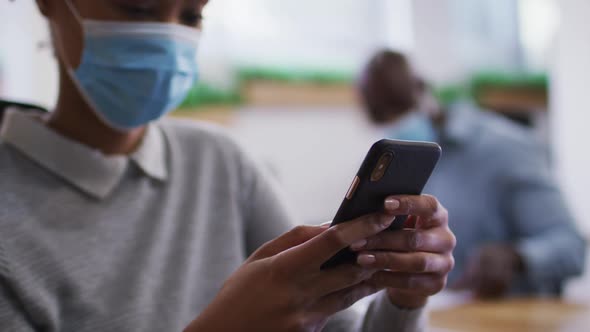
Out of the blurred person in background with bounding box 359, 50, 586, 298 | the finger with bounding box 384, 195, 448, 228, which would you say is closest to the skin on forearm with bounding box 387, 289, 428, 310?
the finger with bounding box 384, 195, 448, 228

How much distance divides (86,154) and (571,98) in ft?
10.0

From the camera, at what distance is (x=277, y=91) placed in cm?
311

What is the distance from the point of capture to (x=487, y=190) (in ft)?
6.78

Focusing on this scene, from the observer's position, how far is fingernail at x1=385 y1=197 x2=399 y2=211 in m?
0.62

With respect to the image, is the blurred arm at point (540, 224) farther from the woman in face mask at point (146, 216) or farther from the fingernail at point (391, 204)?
the fingernail at point (391, 204)

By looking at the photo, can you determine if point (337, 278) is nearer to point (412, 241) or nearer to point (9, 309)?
point (412, 241)

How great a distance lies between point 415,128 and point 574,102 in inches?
60.7

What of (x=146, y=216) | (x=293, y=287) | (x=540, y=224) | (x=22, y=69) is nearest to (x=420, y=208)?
(x=293, y=287)

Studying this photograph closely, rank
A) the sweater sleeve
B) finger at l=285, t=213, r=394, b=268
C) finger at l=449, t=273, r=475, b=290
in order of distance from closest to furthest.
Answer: finger at l=285, t=213, r=394, b=268 → the sweater sleeve → finger at l=449, t=273, r=475, b=290

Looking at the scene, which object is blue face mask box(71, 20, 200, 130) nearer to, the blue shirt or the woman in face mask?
the woman in face mask

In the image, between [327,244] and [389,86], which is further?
[389,86]

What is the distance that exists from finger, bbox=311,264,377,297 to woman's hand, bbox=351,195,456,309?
0.01m

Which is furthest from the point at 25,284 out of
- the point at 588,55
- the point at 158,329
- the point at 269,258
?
the point at 588,55

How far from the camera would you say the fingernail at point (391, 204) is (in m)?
0.62
